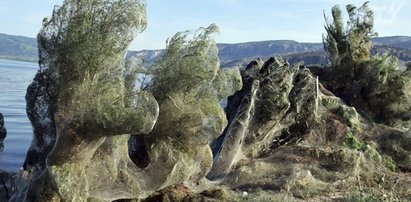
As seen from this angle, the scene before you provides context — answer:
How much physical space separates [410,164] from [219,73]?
1615 centimetres

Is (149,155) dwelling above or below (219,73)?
below

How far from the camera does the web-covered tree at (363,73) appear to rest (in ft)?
110

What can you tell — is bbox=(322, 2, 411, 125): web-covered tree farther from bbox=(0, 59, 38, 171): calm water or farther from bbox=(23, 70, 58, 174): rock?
bbox=(23, 70, 58, 174): rock

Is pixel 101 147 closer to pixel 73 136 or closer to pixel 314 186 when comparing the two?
pixel 73 136

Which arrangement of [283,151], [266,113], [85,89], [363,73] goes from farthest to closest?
[363,73]
[283,151]
[266,113]
[85,89]

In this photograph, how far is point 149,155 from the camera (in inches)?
610

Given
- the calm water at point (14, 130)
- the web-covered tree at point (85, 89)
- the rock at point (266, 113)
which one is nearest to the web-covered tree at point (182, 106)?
the web-covered tree at point (85, 89)

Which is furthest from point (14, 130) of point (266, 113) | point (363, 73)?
point (266, 113)

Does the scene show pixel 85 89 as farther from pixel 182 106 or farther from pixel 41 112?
pixel 182 106

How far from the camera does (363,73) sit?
34594 mm

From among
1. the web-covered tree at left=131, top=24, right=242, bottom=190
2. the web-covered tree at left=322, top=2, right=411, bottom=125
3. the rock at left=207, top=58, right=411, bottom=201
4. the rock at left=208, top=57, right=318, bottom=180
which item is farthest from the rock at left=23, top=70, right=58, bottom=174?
the web-covered tree at left=322, top=2, right=411, bottom=125

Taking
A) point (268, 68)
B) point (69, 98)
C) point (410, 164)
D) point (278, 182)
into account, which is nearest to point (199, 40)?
point (69, 98)

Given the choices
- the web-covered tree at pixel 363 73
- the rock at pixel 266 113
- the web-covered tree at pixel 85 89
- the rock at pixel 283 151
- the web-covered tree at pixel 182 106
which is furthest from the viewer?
the web-covered tree at pixel 363 73

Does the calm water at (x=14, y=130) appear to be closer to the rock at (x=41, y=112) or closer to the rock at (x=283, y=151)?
the rock at (x=283, y=151)
